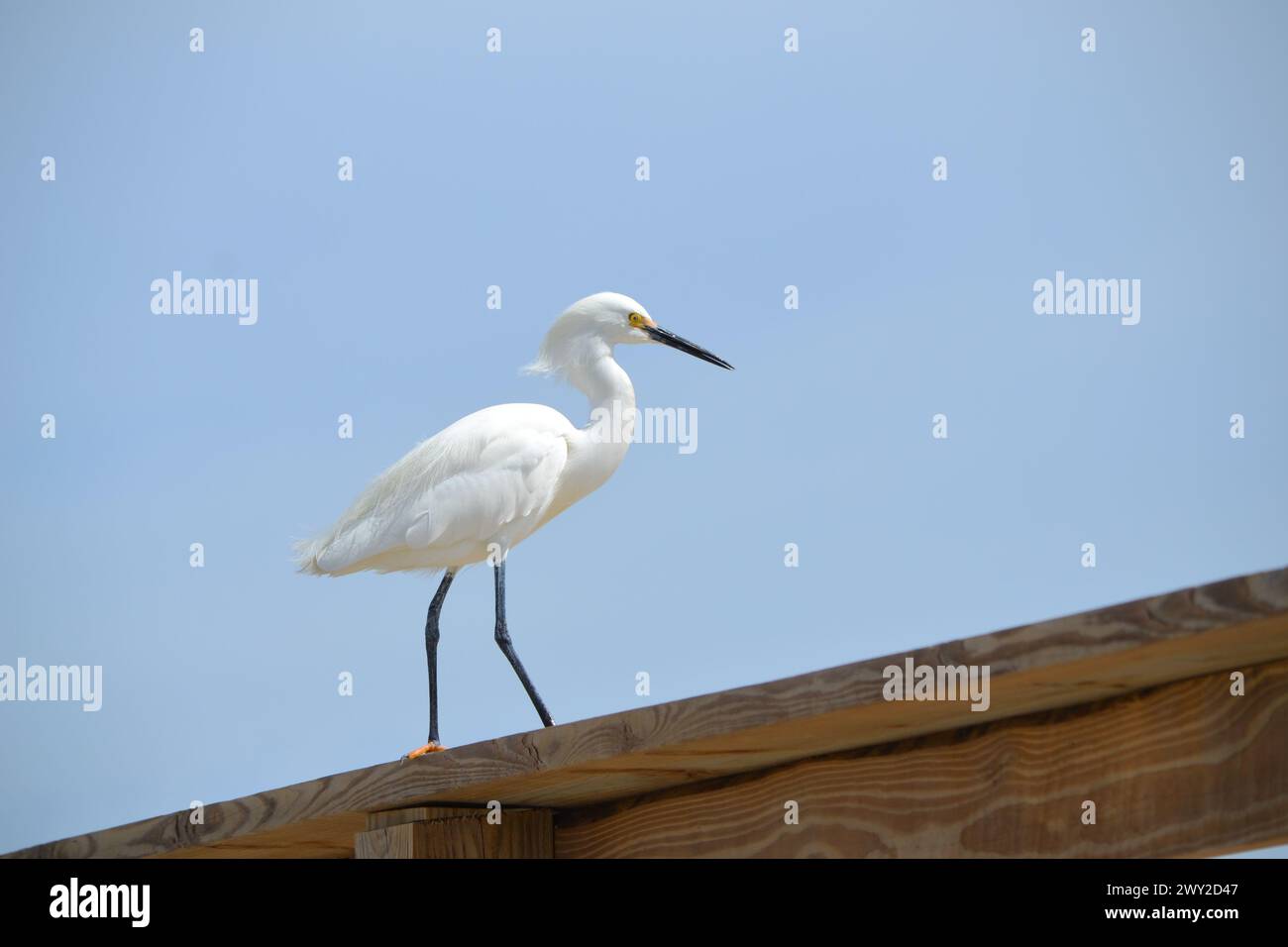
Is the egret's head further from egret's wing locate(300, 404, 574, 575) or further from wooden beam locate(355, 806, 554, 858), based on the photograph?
wooden beam locate(355, 806, 554, 858)

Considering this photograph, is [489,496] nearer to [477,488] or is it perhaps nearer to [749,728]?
[477,488]

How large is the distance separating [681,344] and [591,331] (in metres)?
0.45

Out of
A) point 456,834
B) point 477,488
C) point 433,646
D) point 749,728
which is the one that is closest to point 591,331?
point 477,488

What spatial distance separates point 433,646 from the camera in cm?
633

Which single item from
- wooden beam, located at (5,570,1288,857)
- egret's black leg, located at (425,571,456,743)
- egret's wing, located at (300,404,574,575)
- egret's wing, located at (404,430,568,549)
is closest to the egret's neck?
egret's wing, located at (300,404,574,575)

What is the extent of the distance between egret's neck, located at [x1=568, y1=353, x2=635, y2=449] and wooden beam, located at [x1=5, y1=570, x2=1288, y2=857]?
10.4 feet

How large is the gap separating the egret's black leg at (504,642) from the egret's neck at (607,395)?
72 cm

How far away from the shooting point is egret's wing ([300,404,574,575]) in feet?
19.8
